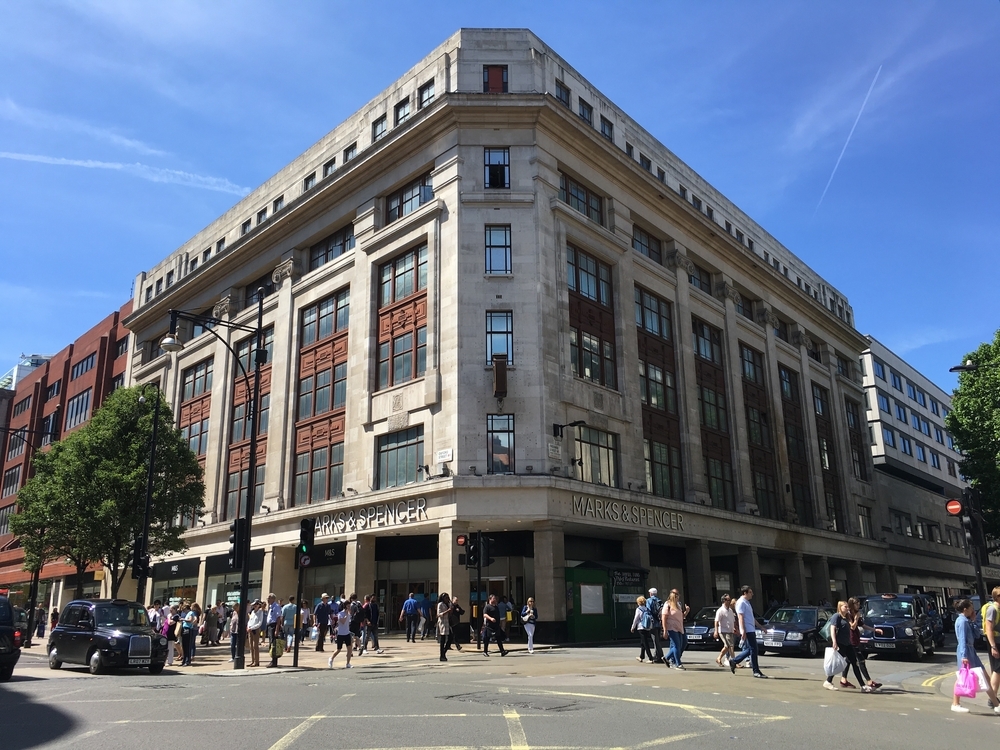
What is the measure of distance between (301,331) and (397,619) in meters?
16.7

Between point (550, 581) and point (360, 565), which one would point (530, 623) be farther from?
point (360, 565)

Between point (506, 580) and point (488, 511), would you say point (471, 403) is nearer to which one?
point (488, 511)

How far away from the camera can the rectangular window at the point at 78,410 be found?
66.4m

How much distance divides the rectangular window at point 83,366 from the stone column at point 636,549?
2024 inches

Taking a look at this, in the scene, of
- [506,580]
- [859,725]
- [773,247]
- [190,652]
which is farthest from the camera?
[773,247]

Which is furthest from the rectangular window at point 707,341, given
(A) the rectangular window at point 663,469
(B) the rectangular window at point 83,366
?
(B) the rectangular window at point 83,366

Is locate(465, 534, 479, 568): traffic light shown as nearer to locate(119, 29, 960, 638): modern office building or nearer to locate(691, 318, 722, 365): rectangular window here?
locate(119, 29, 960, 638): modern office building

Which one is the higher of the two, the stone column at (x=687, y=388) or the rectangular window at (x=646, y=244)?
the rectangular window at (x=646, y=244)

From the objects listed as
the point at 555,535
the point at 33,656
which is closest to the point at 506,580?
the point at 555,535

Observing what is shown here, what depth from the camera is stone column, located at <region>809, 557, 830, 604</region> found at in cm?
4997

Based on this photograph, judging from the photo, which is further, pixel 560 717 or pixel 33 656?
pixel 33 656

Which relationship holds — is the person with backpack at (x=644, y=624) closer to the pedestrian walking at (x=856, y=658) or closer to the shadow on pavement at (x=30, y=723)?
the pedestrian walking at (x=856, y=658)

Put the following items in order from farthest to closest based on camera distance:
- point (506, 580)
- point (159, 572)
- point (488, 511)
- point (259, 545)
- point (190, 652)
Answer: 1. point (159, 572)
2. point (259, 545)
3. point (506, 580)
4. point (488, 511)
5. point (190, 652)

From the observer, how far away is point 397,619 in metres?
36.1
